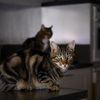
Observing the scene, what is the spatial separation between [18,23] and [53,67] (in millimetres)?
1990

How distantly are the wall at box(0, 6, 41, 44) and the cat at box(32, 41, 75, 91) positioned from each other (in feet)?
5.80

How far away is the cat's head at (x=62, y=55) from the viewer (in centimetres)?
144

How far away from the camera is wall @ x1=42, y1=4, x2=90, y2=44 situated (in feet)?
11.3

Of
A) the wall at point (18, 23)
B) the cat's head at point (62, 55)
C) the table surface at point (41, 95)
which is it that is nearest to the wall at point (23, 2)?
the wall at point (18, 23)

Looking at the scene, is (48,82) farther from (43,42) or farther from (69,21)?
(69,21)

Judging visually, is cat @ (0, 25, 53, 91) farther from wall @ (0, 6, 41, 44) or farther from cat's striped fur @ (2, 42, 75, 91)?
wall @ (0, 6, 41, 44)

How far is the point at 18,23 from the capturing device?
11.0 feet

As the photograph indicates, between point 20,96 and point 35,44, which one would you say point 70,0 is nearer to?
point 35,44

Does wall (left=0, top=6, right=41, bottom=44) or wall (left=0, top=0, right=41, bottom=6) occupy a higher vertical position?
wall (left=0, top=0, right=41, bottom=6)

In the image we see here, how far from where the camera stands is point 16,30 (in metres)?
3.33

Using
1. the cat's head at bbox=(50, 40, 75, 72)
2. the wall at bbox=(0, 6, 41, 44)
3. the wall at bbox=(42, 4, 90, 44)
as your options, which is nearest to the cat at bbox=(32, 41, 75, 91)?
the cat's head at bbox=(50, 40, 75, 72)

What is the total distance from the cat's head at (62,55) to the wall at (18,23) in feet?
5.77

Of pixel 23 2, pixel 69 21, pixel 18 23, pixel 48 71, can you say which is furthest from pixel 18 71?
pixel 69 21

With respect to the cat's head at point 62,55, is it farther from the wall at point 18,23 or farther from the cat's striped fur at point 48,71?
the wall at point 18,23
